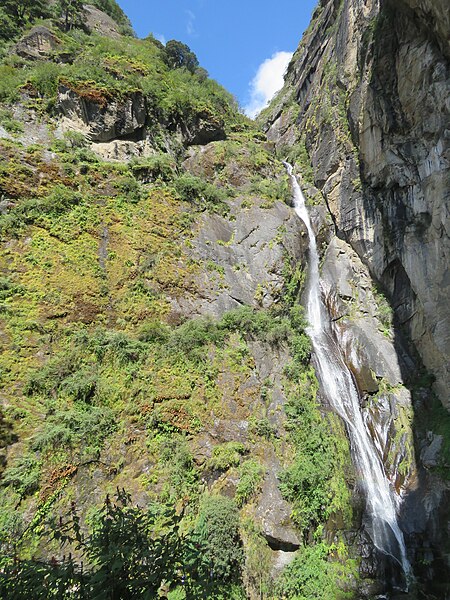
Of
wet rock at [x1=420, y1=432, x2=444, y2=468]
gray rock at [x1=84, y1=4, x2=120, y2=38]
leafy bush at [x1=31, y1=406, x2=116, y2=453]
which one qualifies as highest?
gray rock at [x1=84, y1=4, x2=120, y2=38]

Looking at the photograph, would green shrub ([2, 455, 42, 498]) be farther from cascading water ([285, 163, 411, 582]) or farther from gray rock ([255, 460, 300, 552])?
cascading water ([285, 163, 411, 582])

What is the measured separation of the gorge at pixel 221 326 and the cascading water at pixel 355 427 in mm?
74

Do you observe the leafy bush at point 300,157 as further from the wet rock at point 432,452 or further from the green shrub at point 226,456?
the green shrub at point 226,456

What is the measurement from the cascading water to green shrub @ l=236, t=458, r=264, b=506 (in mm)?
3724

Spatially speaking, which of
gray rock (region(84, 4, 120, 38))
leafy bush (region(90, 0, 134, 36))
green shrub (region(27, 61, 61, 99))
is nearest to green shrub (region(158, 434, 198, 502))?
green shrub (region(27, 61, 61, 99))

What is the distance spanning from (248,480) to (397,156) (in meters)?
14.8

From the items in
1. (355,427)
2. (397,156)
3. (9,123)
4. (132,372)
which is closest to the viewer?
(132,372)

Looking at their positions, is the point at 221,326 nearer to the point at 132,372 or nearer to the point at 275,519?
the point at 132,372

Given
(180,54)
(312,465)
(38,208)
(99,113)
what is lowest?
(312,465)

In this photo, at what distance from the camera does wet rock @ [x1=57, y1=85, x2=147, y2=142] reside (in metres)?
16.2

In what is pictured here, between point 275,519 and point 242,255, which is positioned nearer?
point 275,519

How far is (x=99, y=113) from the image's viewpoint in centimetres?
1673

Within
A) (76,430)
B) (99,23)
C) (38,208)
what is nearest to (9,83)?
(38,208)

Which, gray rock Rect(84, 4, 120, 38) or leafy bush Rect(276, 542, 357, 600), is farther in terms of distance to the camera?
gray rock Rect(84, 4, 120, 38)
